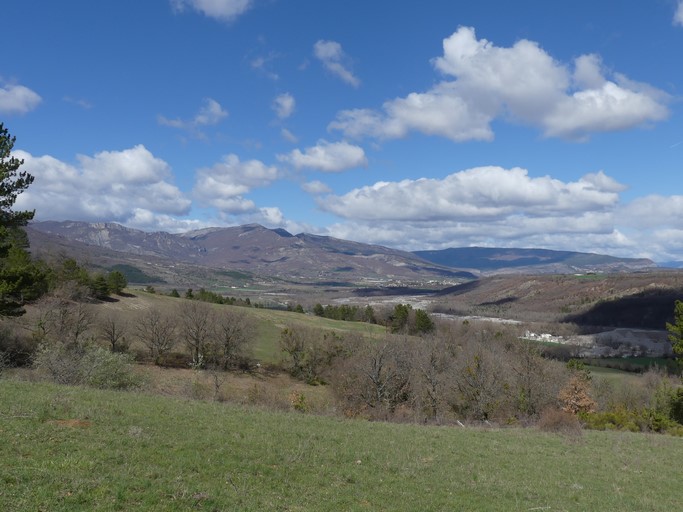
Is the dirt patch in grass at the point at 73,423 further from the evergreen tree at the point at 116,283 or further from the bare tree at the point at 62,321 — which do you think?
the evergreen tree at the point at 116,283

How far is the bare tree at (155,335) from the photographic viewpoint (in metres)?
76.8

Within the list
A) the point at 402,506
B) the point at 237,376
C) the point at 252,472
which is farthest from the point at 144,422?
the point at 237,376

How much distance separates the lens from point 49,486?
1180cm

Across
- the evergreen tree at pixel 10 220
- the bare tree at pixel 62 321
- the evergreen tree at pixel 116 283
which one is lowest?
the bare tree at pixel 62 321

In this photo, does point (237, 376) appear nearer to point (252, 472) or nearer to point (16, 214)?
point (16, 214)

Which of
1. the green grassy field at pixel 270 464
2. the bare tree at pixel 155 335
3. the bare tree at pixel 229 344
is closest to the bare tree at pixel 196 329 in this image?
the bare tree at pixel 229 344

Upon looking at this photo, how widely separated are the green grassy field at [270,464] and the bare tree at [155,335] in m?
53.8

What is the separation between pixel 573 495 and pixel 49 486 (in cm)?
1887

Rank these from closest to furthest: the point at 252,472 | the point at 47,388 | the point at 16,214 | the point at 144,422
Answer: the point at 252,472
the point at 144,422
the point at 47,388
the point at 16,214

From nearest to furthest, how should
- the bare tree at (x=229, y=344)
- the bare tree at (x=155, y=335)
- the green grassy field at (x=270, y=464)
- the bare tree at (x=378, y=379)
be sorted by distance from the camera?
the green grassy field at (x=270, y=464) < the bare tree at (x=378, y=379) < the bare tree at (x=155, y=335) < the bare tree at (x=229, y=344)

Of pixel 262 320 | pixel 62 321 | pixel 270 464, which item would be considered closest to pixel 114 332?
pixel 62 321

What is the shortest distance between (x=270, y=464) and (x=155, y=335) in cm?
6678

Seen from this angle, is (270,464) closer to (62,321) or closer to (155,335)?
(62,321)

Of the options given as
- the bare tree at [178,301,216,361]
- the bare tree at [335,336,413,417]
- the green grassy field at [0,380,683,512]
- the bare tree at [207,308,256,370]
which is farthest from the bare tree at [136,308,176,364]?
the green grassy field at [0,380,683,512]
